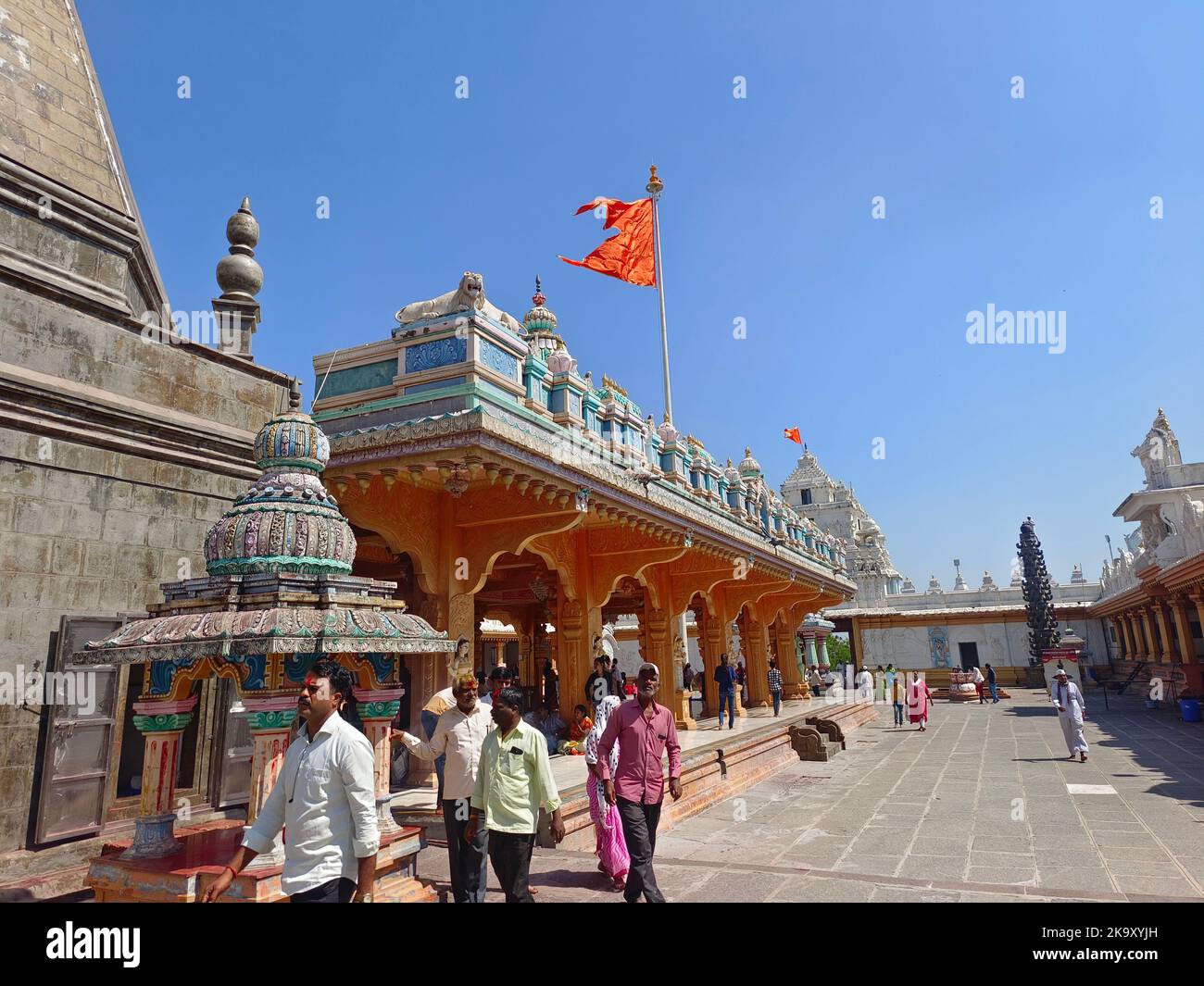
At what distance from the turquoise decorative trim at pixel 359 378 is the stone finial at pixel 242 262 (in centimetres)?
114

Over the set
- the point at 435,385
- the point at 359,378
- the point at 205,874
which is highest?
the point at 359,378

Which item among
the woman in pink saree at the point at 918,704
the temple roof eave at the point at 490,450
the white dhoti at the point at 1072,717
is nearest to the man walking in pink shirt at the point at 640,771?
the temple roof eave at the point at 490,450

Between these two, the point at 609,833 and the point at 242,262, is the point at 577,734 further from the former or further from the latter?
the point at 242,262

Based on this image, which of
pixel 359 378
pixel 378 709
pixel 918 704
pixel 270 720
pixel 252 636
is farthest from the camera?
pixel 918 704

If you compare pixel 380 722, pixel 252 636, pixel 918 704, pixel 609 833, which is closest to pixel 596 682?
pixel 609 833

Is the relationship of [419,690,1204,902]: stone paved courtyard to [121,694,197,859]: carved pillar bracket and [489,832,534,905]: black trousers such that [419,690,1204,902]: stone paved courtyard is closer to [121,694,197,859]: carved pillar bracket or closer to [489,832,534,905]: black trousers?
[489,832,534,905]: black trousers

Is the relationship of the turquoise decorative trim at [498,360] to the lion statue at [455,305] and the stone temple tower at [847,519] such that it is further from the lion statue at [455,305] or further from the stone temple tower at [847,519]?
the stone temple tower at [847,519]

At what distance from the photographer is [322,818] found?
283cm

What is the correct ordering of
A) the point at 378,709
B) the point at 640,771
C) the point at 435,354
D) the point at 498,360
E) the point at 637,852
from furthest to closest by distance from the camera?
the point at 498,360 < the point at 435,354 < the point at 640,771 < the point at 637,852 < the point at 378,709

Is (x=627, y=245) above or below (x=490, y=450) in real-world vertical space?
above

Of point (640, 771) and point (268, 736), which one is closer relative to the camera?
point (268, 736)

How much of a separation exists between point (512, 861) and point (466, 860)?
0.44 metres
